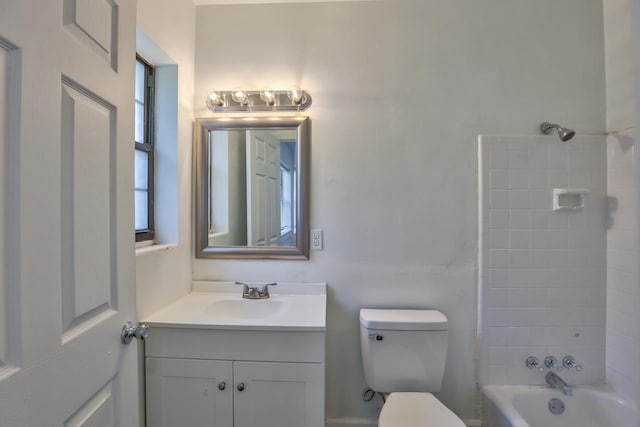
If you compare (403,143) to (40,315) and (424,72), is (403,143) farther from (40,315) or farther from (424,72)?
(40,315)

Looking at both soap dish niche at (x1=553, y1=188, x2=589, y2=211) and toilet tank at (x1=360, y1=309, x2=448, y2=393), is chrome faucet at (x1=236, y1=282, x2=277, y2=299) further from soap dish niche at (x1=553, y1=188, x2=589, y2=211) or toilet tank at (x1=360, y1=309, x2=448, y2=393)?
soap dish niche at (x1=553, y1=188, x2=589, y2=211)

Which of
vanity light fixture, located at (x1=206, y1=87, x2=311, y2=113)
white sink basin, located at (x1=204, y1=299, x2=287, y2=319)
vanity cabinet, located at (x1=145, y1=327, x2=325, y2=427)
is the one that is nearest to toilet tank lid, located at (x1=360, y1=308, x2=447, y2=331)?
vanity cabinet, located at (x1=145, y1=327, x2=325, y2=427)

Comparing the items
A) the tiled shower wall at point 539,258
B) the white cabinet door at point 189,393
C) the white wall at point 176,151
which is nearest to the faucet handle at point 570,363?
the tiled shower wall at point 539,258

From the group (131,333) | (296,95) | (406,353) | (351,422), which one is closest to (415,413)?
(406,353)

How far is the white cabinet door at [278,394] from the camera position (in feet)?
4.15

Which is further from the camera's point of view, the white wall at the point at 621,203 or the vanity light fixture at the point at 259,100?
the vanity light fixture at the point at 259,100

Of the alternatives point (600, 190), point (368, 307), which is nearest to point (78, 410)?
point (368, 307)

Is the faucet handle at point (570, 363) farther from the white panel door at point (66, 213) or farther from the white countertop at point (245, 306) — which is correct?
the white panel door at point (66, 213)

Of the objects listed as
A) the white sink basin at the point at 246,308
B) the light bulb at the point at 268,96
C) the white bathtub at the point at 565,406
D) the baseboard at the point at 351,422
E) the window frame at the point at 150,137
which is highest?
the light bulb at the point at 268,96

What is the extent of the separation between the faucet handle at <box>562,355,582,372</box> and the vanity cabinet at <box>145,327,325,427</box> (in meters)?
1.32

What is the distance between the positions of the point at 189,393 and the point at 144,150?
116cm

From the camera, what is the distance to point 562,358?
1.59 metres

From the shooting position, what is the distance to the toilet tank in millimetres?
1470

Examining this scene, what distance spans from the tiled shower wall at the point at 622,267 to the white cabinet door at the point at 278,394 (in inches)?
60.4
